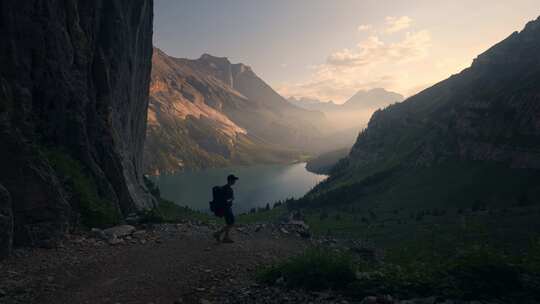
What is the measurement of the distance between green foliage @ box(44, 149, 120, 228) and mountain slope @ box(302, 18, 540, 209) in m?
66.1

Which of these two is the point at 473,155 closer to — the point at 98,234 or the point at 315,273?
the point at 315,273

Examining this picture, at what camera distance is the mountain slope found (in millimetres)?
77125

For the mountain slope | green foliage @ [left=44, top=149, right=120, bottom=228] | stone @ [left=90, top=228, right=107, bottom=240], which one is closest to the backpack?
stone @ [left=90, top=228, right=107, bottom=240]

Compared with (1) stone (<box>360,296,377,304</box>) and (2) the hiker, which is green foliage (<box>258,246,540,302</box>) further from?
(2) the hiker

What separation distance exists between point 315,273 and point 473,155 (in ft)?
324

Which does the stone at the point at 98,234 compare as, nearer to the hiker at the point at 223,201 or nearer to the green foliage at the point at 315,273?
the hiker at the point at 223,201

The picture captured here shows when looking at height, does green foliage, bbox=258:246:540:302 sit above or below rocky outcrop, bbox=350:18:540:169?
below

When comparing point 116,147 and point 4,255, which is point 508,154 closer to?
point 116,147

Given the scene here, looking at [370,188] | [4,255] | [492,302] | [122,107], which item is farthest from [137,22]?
[370,188]

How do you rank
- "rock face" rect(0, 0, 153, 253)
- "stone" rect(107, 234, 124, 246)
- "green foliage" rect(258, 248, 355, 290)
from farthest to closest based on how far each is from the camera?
"stone" rect(107, 234, 124, 246)
"rock face" rect(0, 0, 153, 253)
"green foliage" rect(258, 248, 355, 290)

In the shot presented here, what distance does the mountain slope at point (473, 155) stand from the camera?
7712cm

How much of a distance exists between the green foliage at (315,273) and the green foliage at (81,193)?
13.5 m

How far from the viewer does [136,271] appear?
1410cm

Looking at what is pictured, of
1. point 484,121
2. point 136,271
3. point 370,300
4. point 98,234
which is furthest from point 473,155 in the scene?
point 136,271
